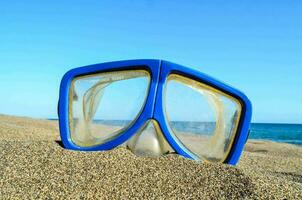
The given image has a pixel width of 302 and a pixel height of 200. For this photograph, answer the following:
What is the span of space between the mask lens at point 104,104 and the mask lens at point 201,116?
0.87ft

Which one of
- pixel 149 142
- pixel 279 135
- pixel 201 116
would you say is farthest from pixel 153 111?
pixel 279 135

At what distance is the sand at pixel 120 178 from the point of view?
254cm

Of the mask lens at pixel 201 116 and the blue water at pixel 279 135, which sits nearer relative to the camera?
the mask lens at pixel 201 116

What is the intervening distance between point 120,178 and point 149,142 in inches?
22.3

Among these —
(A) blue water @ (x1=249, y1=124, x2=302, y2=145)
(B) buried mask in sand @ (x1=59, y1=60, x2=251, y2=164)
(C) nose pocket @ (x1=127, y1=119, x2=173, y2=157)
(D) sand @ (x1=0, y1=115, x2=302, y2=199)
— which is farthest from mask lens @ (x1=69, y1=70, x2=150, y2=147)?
(A) blue water @ (x1=249, y1=124, x2=302, y2=145)

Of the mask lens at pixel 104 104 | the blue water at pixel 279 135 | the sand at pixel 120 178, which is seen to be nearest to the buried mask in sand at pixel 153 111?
the mask lens at pixel 104 104

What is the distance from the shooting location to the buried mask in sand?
317cm

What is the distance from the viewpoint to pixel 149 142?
324 cm

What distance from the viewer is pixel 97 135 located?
11.4ft

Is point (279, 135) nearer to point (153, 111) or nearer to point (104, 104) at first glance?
point (104, 104)

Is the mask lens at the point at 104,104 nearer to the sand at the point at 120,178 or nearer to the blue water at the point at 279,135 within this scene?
the sand at the point at 120,178

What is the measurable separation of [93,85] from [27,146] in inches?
29.4

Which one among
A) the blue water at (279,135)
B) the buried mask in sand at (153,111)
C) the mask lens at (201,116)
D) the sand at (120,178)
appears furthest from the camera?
the blue water at (279,135)

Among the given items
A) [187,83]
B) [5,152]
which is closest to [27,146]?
[5,152]
